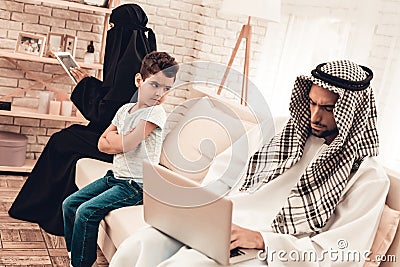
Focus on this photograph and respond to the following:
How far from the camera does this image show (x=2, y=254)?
310 centimetres

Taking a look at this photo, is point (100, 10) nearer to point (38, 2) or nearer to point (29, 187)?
point (38, 2)

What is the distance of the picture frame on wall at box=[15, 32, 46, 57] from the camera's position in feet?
14.3

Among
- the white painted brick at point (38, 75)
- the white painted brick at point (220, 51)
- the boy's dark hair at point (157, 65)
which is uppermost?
the boy's dark hair at point (157, 65)

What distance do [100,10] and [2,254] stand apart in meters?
2.01

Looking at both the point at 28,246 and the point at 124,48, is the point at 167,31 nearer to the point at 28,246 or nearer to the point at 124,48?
the point at 124,48

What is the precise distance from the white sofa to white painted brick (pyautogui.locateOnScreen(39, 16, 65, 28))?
1.35 metres

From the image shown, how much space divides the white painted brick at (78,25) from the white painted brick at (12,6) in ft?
1.16

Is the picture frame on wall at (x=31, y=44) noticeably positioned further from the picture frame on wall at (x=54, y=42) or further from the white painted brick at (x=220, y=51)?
the white painted brick at (x=220, y=51)

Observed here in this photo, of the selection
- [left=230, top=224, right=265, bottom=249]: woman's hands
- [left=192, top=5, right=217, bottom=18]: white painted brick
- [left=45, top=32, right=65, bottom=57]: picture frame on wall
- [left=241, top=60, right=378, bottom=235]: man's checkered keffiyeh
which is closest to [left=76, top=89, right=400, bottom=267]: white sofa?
[left=241, top=60, right=378, bottom=235]: man's checkered keffiyeh

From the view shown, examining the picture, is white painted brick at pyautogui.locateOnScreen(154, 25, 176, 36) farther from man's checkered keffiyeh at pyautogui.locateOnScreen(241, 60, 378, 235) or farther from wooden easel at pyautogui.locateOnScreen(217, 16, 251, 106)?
man's checkered keffiyeh at pyautogui.locateOnScreen(241, 60, 378, 235)

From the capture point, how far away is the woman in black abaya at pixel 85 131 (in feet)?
11.6

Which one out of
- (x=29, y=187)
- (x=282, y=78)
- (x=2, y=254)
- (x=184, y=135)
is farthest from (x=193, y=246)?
(x=282, y=78)

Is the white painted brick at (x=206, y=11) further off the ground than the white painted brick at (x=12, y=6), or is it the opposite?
the white painted brick at (x=206, y=11)

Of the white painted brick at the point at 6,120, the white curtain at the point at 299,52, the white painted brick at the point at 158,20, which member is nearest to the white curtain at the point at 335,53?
the white curtain at the point at 299,52
